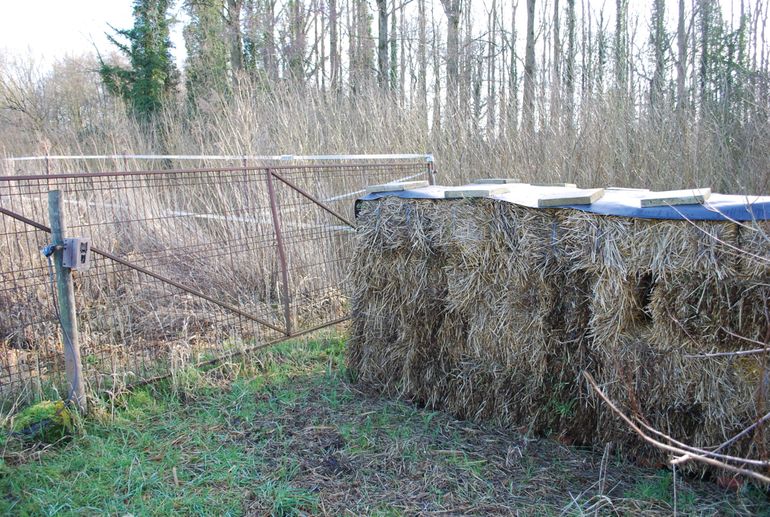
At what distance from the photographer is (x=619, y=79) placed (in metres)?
7.52

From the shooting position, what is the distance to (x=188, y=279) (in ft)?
18.0

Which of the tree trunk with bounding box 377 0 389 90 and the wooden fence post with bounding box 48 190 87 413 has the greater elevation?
the tree trunk with bounding box 377 0 389 90

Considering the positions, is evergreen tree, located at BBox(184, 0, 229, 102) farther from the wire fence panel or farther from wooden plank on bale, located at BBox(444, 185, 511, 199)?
wooden plank on bale, located at BBox(444, 185, 511, 199)

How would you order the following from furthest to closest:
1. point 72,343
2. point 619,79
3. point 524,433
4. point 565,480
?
point 619,79 → point 72,343 → point 524,433 → point 565,480

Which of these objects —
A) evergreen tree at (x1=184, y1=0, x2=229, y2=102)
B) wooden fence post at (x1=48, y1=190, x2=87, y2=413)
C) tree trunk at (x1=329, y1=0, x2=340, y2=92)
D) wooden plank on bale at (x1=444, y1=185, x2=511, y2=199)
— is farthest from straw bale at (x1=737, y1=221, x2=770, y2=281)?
evergreen tree at (x1=184, y1=0, x2=229, y2=102)

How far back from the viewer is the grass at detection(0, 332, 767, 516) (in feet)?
8.50

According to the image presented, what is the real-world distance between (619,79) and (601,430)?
600cm

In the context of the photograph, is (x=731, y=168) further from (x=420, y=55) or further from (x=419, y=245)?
(x=420, y=55)

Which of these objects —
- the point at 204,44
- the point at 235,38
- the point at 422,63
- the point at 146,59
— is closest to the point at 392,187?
the point at 422,63

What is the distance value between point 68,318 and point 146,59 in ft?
59.7

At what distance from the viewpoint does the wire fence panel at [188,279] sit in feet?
13.5

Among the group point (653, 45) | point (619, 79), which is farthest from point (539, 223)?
point (653, 45)

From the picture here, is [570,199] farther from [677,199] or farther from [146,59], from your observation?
[146,59]

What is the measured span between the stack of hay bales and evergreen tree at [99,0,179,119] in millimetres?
17608
